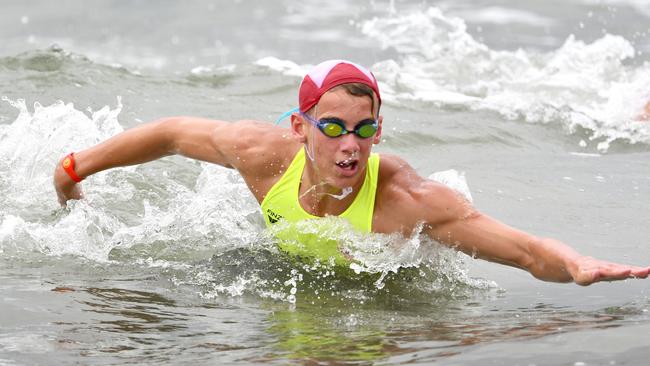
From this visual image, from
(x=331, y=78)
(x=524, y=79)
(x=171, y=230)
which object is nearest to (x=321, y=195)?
(x=331, y=78)

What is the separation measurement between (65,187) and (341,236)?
78.2 inches

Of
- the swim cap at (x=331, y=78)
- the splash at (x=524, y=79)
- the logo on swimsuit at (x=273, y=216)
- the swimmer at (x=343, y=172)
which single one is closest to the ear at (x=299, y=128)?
the swimmer at (x=343, y=172)

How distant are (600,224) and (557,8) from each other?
12.0 meters

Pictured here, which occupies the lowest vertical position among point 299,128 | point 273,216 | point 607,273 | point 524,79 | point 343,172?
point 607,273

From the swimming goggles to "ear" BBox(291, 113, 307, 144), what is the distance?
22cm

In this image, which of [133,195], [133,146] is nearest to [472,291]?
[133,146]

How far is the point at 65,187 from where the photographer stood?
23.3 feet

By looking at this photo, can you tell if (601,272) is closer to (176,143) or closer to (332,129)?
(332,129)

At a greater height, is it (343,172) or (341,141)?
(341,141)

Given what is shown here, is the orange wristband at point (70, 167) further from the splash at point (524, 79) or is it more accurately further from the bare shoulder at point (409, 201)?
the splash at point (524, 79)

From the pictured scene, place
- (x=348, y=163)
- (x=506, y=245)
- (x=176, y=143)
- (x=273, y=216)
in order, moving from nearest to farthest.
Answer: (x=506, y=245)
(x=348, y=163)
(x=273, y=216)
(x=176, y=143)

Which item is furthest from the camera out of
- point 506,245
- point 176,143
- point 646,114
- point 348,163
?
point 646,114

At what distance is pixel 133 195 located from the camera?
838 centimetres

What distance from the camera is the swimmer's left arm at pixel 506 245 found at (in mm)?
4945
